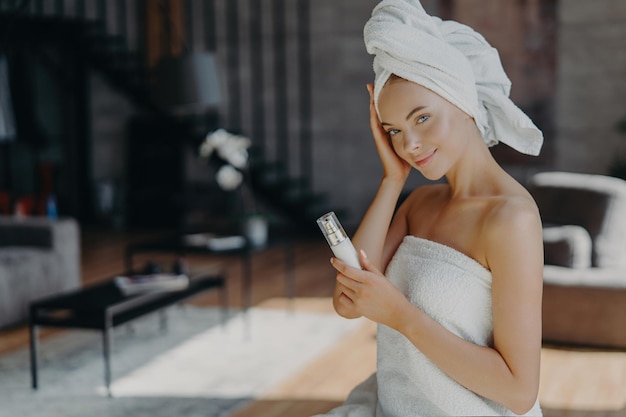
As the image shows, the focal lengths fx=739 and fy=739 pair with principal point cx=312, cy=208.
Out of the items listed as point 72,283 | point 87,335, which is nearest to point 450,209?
point 87,335

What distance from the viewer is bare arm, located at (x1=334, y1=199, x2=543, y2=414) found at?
120cm

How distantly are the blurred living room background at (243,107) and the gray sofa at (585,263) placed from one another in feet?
8.72

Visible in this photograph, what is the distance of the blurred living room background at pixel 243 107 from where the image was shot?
7.52m

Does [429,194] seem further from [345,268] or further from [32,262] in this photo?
[32,262]

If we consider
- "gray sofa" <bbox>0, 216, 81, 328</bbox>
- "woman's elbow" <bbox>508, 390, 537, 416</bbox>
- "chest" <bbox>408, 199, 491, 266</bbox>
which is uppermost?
"chest" <bbox>408, 199, 491, 266</bbox>

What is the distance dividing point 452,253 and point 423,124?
23 cm

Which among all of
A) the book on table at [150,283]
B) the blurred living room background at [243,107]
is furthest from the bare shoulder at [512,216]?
the blurred living room background at [243,107]

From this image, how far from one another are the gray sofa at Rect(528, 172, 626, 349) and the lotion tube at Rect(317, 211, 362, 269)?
3.19m

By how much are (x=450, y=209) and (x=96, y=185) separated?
837cm

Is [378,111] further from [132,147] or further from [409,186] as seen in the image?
[132,147]

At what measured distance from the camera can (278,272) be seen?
6.39 m

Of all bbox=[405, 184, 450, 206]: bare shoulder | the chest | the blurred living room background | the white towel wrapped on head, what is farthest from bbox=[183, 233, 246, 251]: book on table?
the white towel wrapped on head

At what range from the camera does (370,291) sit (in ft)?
3.98

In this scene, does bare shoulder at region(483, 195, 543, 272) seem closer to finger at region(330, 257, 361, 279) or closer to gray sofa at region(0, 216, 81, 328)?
finger at region(330, 257, 361, 279)
